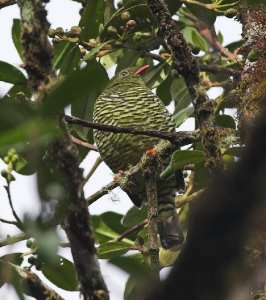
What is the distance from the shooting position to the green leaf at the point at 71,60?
12.1ft

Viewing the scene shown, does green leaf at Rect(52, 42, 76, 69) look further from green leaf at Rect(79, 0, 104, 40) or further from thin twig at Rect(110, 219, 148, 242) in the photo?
thin twig at Rect(110, 219, 148, 242)

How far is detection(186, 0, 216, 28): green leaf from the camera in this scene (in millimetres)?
3838

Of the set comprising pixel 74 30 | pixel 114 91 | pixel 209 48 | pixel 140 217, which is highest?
pixel 74 30

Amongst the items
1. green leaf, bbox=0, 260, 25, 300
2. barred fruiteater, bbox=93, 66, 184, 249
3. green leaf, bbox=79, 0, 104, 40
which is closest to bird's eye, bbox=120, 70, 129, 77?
barred fruiteater, bbox=93, 66, 184, 249

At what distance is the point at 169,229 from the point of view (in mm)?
4449

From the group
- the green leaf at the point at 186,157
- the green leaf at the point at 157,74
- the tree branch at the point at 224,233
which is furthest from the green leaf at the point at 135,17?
the tree branch at the point at 224,233

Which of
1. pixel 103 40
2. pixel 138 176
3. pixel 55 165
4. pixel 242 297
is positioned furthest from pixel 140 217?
pixel 242 297

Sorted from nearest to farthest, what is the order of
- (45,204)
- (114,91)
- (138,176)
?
(45,204) < (138,176) < (114,91)

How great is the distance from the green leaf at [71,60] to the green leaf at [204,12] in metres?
0.61

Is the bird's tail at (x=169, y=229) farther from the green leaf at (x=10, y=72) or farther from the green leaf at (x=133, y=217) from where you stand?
the green leaf at (x=10, y=72)

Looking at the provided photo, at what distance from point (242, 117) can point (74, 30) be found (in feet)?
4.14

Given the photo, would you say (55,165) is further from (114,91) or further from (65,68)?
(114,91)

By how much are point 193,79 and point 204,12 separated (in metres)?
1.46

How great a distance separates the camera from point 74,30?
3.74 meters
